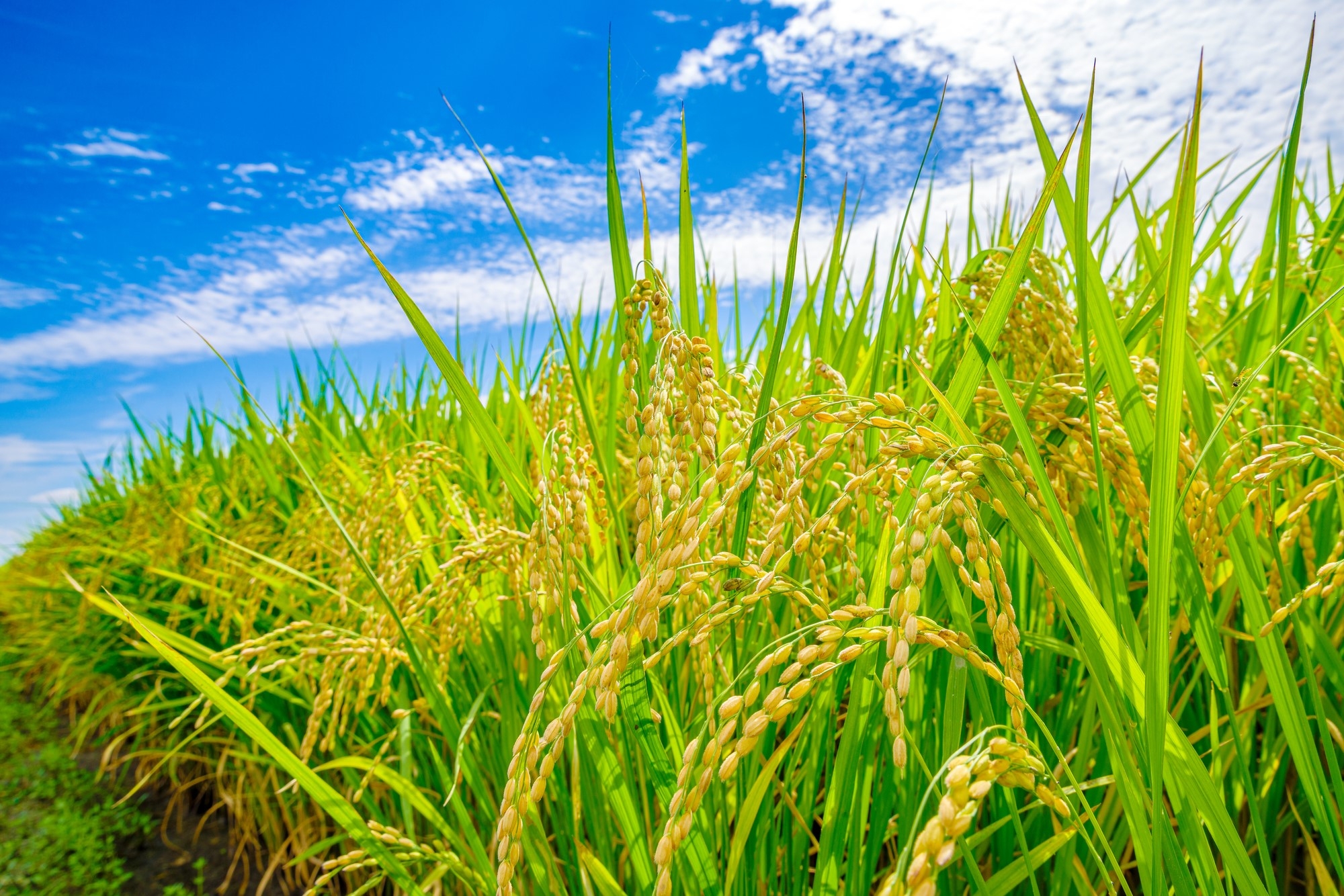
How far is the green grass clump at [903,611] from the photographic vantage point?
68 cm

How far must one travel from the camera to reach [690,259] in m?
1.35

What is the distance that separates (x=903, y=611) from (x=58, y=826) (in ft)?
15.0

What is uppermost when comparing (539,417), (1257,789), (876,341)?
A: (876,341)

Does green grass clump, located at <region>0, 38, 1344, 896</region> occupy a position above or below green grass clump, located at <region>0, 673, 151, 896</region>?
above

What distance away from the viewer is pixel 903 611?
1.86 feet

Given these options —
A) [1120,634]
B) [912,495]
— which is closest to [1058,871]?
[1120,634]

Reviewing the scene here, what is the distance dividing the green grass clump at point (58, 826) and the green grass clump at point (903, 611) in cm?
186

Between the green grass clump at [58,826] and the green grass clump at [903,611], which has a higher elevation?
the green grass clump at [903,611]

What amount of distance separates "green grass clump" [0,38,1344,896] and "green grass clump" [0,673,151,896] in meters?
1.86

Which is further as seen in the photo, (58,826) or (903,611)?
(58,826)

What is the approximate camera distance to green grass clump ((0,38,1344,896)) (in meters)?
0.68

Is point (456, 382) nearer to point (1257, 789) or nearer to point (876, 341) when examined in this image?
point (876, 341)

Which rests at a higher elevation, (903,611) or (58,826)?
(903,611)

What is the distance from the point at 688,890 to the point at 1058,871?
0.54 meters
